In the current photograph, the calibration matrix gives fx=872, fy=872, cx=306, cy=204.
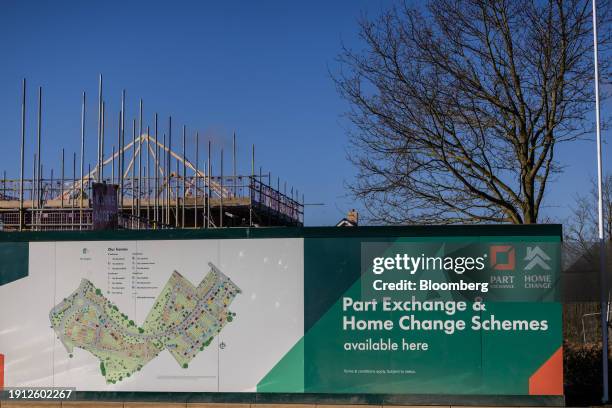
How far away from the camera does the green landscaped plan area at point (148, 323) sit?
1255cm

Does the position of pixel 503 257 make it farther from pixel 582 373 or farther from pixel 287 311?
pixel 582 373

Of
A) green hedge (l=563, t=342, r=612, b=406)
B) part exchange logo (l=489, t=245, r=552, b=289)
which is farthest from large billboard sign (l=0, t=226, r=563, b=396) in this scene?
green hedge (l=563, t=342, r=612, b=406)

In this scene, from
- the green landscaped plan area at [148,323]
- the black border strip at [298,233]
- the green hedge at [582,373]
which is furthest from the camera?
the green hedge at [582,373]

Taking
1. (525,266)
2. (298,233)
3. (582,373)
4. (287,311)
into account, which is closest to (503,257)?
(525,266)

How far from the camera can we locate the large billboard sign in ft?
39.4

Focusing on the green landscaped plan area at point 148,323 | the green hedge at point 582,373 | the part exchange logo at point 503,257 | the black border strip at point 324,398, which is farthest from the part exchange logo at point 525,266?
the green landscaped plan area at point 148,323

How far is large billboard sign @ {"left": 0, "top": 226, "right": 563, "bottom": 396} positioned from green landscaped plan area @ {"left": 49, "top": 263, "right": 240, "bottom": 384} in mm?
15

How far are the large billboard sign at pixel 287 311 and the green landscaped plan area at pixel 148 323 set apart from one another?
0.6 inches

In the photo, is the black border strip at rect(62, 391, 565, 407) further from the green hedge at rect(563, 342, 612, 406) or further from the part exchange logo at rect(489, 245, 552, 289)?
the part exchange logo at rect(489, 245, 552, 289)

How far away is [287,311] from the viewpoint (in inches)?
488

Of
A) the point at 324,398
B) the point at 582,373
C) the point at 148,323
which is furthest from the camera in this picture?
the point at 582,373

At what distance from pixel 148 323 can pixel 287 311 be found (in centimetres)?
206

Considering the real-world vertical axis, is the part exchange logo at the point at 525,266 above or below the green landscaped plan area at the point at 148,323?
above

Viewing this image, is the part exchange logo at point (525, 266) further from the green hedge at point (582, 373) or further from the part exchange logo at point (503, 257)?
the green hedge at point (582, 373)
